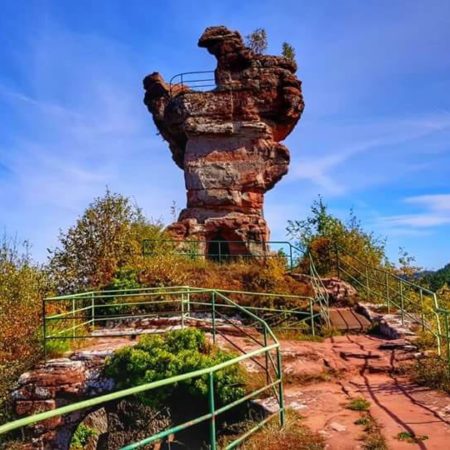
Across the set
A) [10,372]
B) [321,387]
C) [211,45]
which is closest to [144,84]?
[211,45]

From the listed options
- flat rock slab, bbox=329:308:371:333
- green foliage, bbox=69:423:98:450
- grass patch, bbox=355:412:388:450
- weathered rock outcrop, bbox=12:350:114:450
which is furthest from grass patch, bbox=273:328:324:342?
green foliage, bbox=69:423:98:450

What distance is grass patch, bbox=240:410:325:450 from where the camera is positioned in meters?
5.62

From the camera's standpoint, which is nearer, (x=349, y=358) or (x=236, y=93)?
(x=349, y=358)

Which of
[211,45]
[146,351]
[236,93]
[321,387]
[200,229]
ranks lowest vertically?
[321,387]

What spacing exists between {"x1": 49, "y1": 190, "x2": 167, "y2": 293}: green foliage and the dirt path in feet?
21.0

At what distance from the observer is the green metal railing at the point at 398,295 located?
37.7 ft

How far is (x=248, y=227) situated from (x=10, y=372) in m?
14.7

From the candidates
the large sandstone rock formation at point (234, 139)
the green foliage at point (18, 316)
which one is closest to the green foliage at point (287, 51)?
the large sandstone rock formation at point (234, 139)

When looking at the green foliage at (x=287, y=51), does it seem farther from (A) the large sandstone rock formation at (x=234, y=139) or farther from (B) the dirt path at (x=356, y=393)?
(B) the dirt path at (x=356, y=393)

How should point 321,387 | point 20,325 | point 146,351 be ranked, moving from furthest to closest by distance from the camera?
point 20,325 → point 146,351 → point 321,387

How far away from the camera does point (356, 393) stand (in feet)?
27.0

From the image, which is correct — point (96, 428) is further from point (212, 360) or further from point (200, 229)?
point (200, 229)

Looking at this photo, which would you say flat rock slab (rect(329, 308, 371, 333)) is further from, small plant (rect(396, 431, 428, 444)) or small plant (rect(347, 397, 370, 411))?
small plant (rect(396, 431, 428, 444))

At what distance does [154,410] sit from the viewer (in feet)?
33.8
